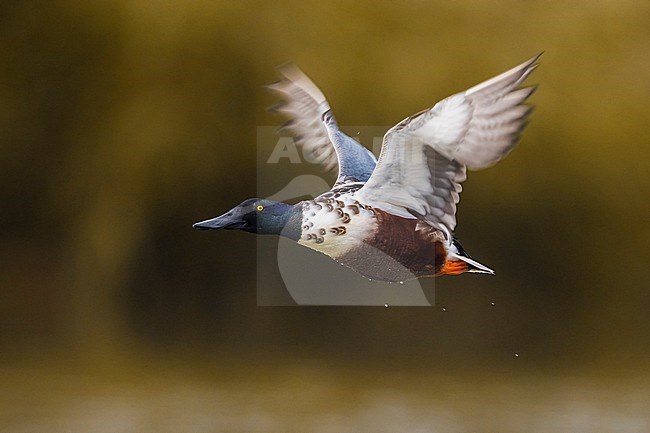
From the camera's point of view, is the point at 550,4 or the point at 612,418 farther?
the point at 612,418

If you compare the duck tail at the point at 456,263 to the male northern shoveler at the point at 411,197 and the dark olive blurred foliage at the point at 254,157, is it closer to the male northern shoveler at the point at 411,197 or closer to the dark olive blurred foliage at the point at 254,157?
the male northern shoveler at the point at 411,197

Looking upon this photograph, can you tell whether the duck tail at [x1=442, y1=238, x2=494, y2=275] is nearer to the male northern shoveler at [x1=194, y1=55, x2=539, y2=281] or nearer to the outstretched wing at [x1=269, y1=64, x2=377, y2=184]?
the male northern shoveler at [x1=194, y1=55, x2=539, y2=281]

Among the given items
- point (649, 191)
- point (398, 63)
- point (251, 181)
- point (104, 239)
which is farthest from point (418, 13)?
point (104, 239)

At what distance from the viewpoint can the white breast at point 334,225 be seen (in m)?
1.28

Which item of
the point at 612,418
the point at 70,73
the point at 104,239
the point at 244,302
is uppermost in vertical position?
the point at 70,73

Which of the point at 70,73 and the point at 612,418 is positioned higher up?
the point at 70,73

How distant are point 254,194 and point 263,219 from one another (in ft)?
2.74

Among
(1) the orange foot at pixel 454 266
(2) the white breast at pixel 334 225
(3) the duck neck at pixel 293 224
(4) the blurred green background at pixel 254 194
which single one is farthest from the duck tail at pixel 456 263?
(4) the blurred green background at pixel 254 194

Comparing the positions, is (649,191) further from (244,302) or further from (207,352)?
(207,352)

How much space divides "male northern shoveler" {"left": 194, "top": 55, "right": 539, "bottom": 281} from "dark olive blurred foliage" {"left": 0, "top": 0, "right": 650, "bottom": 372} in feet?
2.93

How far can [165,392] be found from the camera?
106 inches

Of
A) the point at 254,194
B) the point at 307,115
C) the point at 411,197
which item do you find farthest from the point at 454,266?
the point at 254,194

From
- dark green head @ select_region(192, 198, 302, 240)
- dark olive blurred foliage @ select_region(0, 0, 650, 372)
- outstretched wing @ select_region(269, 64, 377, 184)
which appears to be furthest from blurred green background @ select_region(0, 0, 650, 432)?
dark green head @ select_region(192, 198, 302, 240)

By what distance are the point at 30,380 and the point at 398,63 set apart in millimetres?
1571
